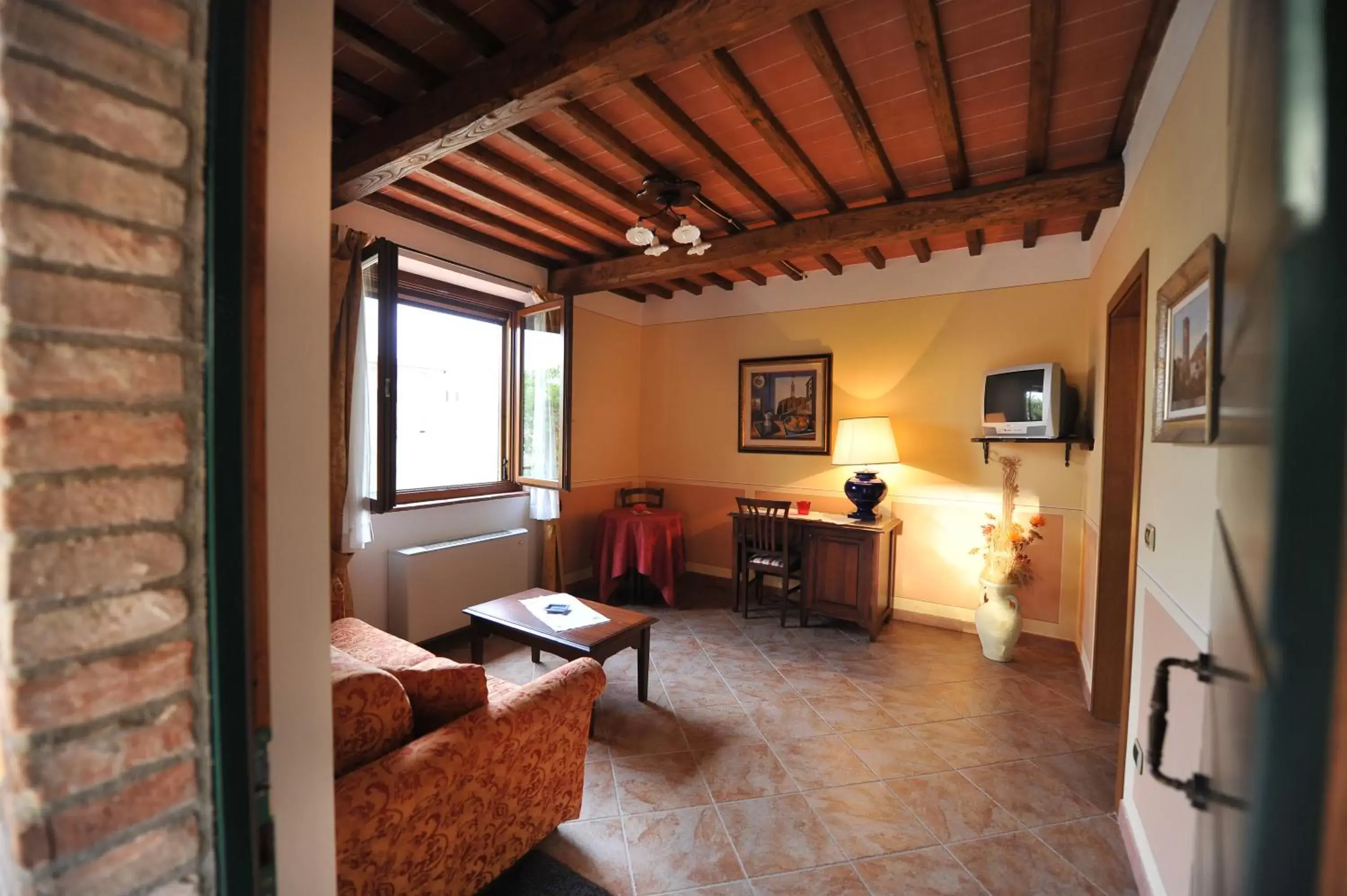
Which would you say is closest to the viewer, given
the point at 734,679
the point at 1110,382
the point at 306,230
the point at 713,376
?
the point at 306,230

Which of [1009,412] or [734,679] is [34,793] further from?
[1009,412]

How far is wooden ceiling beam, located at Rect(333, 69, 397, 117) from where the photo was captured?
2.17m

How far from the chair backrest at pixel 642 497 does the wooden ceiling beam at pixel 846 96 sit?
3.26 meters

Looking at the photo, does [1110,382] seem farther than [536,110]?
Yes

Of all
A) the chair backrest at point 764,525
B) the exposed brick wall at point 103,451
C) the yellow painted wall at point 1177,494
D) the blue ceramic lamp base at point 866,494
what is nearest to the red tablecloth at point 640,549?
the chair backrest at point 764,525

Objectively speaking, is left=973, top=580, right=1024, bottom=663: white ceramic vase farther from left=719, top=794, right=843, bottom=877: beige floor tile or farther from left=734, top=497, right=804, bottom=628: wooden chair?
left=719, top=794, right=843, bottom=877: beige floor tile

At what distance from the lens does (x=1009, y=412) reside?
3.49 metres

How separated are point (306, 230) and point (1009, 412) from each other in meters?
3.93

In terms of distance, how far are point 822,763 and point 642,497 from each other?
3.17 m

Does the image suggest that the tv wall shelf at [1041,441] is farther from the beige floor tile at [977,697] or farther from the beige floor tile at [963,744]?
the beige floor tile at [963,744]

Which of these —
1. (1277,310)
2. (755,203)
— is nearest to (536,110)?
(755,203)

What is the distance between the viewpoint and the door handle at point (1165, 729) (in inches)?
22.1

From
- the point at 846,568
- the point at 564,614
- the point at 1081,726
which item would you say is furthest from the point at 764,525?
the point at 1081,726

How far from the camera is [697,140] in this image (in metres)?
2.54
